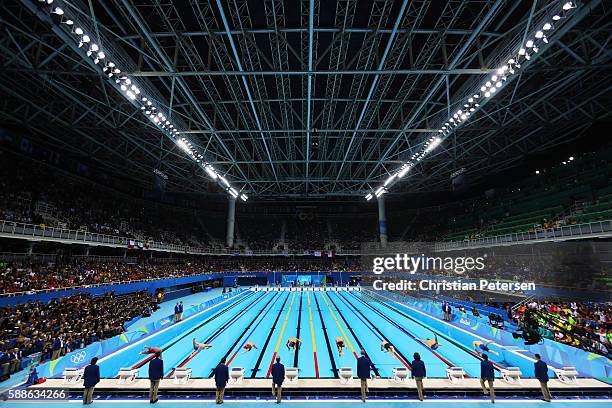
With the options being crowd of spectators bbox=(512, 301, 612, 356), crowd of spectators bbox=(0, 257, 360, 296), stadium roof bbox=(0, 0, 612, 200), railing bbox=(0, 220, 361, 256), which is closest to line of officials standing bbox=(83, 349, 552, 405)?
crowd of spectators bbox=(512, 301, 612, 356)

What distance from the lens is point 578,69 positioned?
1341cm

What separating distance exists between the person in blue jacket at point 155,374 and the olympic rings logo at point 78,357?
3.52 m

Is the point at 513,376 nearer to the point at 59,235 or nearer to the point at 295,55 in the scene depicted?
the point at 295,55

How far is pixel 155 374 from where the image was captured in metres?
7.64

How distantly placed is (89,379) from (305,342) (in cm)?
888

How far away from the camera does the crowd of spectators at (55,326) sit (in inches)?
434

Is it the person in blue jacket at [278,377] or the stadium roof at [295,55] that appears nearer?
the person in blue jacket at [278,377]

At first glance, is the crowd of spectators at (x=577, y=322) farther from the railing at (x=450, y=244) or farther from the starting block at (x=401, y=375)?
the starting block at (x=401, y=375)

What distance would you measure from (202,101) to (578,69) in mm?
19007

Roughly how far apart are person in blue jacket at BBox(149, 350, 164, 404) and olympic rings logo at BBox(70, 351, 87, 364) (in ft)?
11.6

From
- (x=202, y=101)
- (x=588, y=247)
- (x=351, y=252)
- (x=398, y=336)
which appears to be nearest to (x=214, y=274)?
(x=351, y=252)

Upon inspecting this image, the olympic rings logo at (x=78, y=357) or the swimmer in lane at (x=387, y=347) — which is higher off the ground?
the olympic rings logo at (x=78, y=357)

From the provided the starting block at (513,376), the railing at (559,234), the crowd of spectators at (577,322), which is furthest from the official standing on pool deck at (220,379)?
the railing at (559,234)

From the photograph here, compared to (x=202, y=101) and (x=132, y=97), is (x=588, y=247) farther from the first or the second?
(x=132, y=97)
